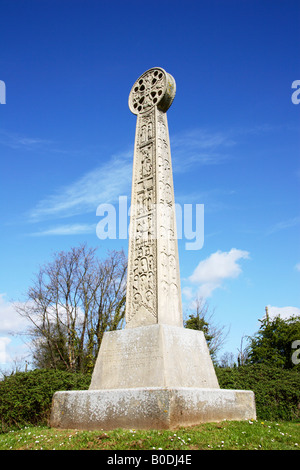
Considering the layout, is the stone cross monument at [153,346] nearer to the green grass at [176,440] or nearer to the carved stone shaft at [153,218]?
the carved stone shaft at [153,218]

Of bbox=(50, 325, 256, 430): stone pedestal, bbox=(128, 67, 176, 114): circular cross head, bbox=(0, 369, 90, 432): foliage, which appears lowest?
bbox=(0, 369, 90, 432): foliage

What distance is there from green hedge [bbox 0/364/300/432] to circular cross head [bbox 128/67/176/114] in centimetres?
812

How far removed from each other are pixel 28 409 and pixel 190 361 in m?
5.88

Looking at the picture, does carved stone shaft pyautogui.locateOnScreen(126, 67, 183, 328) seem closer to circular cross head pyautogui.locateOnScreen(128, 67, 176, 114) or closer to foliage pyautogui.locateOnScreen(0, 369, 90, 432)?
circular cross head pyautogui.locateOnScreen(128, 67, 176, 114)

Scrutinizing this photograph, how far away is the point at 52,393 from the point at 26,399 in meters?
0.69

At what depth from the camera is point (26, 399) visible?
31.4 feet

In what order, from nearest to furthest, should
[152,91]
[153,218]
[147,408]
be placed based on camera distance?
[147,408]
[153,218]
[152,91]

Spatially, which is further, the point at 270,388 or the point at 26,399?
the point at 270,388

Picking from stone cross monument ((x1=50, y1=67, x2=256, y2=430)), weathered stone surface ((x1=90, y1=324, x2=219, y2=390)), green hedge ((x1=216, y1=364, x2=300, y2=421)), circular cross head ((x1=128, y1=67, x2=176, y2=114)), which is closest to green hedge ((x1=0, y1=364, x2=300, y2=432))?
green hedge ((x1=216, y1=364, x2=300, y2=421))

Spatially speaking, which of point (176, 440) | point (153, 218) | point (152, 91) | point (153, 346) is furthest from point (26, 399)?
point (152, 91)

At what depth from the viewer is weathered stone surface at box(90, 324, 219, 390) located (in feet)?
18.6

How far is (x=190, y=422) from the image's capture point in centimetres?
490

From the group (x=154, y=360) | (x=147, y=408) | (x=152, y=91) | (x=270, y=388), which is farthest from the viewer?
(x=270, y=388)

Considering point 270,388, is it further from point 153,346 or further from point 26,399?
point 26,399
